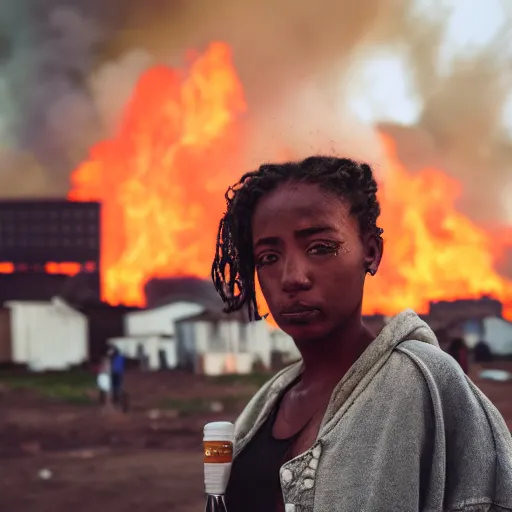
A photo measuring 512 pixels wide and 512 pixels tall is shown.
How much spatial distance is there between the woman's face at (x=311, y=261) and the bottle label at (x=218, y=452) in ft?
0.64

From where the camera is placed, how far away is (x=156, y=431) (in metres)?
7.84

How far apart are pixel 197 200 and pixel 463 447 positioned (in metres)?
7.59

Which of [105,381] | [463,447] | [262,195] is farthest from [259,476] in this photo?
[105,381]

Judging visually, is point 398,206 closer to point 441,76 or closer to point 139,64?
point 441,76

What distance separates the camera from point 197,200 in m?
8.52

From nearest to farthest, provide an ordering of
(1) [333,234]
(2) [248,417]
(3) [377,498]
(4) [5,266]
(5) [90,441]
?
(3) [377,498] → (1) [333,234] → (2) [248,417] → (5) [90,441] → (4) [5,266]

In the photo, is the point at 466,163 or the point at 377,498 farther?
the point at 466,163

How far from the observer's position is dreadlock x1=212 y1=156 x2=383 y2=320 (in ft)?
3.71

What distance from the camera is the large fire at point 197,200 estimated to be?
823 centimetres

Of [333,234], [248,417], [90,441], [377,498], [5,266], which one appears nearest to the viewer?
[377,498]

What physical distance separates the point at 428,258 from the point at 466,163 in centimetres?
102

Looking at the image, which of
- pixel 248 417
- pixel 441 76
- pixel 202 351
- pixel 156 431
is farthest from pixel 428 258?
pixel 248 417

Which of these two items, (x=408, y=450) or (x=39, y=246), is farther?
(x=39, y=246)

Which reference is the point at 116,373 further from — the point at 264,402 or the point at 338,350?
the point at 338,350
